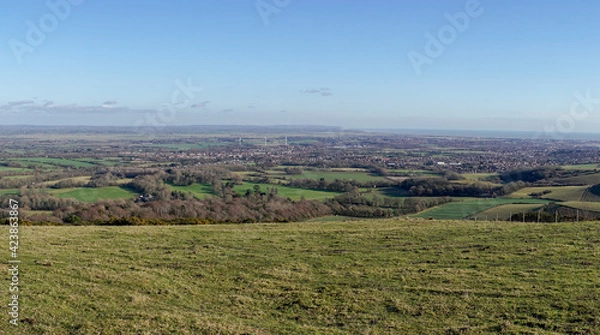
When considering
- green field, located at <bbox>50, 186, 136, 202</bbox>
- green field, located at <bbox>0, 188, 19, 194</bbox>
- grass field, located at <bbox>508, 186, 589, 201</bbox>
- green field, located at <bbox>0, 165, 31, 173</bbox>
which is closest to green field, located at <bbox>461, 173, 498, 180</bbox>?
grass field, located at <bbox>508, 186, 589, 201</bbox>

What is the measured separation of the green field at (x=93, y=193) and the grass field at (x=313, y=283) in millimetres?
40271

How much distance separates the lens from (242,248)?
1909 cm

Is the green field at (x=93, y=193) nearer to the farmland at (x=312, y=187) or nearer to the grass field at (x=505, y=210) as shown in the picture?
the farmland at (x=312, y=187)

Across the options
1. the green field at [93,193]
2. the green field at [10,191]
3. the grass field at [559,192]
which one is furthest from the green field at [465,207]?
the green field at [10,191]

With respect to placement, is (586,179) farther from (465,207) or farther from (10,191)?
(10,191)

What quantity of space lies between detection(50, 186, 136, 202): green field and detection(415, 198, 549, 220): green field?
129 ft

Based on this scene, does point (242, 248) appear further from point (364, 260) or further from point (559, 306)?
point (559, 306)

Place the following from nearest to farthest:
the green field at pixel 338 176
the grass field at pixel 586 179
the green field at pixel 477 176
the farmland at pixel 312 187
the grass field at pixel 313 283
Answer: the grass field at pixel 313 283 → the farmland at pixel 312 187 → the grass field at pixel 586 179 → the green field at pixel 477 176 → the green field at pixel 338 176

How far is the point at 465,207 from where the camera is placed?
52.6 metres

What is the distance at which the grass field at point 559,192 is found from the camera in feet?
177

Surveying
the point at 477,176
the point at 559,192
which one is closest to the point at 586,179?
the point at 559,192

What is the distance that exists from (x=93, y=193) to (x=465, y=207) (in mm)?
49269

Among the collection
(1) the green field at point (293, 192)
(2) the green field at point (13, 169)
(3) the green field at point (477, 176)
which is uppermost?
(2) the green field at point (13, 169)

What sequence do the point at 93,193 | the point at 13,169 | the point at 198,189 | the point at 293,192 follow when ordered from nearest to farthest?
the point at 93,193 → the point at 293,192 → the point at 198,189 → the point at 13,169
